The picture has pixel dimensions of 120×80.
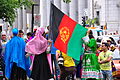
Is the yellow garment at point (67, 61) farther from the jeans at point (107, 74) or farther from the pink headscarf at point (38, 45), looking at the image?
the pink headscarf at point (38, 45)

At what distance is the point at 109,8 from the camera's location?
79.7 meters

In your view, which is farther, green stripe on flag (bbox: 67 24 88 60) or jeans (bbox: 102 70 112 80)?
jeans (bbox: 102 70 112 80)

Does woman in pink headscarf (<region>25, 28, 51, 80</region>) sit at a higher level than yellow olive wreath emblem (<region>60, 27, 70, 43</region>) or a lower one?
lower

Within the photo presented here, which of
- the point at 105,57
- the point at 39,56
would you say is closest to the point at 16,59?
the point at 39,56

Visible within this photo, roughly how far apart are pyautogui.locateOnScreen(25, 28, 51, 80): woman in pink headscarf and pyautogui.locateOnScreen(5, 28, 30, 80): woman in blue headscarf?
38 centimetres

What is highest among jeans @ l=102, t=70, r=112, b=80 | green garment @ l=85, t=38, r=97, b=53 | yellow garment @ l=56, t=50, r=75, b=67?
green garment @ l=85, t=38, r=97, b=53

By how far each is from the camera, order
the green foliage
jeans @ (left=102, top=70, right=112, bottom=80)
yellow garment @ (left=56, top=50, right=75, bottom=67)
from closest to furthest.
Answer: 1. yellow garment @ (left=56, top=50, right=75, bottom=67)
2. jeans @ (left=102, top=70, right=112, bottom=80)
3. the green foliage

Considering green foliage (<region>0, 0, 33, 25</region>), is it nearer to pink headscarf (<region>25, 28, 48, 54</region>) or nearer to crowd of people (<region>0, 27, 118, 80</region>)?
crowd of people (<region>0, 27, 118, 80</region>)

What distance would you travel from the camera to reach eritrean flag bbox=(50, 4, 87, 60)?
14.0 metres

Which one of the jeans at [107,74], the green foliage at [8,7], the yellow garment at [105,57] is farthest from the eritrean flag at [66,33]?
the green foliage at [8,7]

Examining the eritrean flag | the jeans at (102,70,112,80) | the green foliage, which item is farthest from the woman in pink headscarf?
the green foliage

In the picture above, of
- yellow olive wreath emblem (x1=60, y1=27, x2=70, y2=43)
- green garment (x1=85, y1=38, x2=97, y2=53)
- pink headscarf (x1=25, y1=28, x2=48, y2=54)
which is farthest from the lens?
green garment (x1=85, y1=38, x2=97, y2=53)

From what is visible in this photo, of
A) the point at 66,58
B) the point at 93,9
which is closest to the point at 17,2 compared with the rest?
the point at 66,58

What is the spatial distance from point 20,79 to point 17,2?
A: 10.6 m
